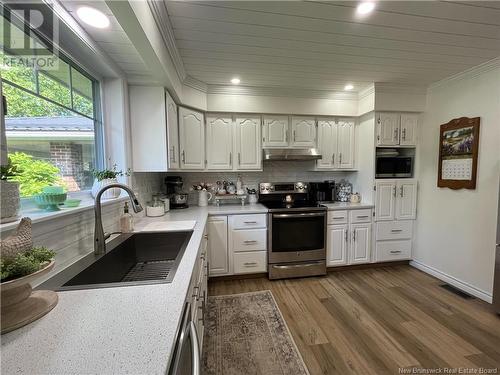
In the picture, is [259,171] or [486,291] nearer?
[486,291]

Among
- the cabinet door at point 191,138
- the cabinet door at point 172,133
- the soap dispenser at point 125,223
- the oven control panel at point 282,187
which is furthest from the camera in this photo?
the oven control panel at point 282,187

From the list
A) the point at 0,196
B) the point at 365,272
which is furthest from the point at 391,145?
the point at 0,196

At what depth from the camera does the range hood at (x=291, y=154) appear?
117 inches

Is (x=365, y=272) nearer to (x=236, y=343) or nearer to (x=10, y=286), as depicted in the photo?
(x=236, y=343)

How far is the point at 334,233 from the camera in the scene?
2.91m

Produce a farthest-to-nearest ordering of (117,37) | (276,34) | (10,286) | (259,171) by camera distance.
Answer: (259,171) < (276,34) < (117,37) < (10,286)

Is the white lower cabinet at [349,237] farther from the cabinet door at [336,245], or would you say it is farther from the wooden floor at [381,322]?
the wooden floor at [381,322]

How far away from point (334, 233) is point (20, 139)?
117 inches

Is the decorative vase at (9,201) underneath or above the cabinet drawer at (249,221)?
above

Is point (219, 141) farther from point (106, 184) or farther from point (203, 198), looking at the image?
point (106, 184)

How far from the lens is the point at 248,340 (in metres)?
1.78

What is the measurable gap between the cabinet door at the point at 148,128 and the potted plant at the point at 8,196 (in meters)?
1.28

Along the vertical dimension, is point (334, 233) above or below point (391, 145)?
below

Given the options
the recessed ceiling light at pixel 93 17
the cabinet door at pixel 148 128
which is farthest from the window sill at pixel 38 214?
the recessed ceiling light at pixel 93 17
